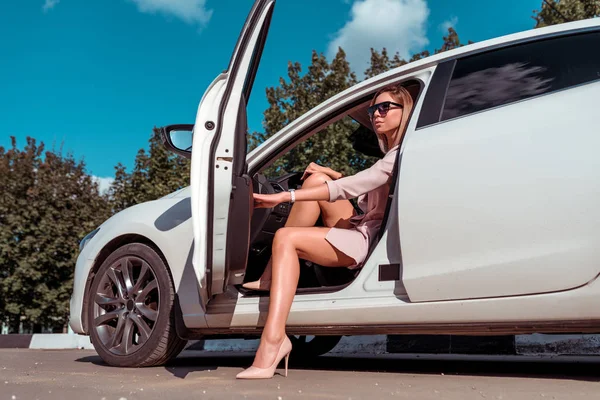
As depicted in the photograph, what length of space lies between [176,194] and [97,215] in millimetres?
20324

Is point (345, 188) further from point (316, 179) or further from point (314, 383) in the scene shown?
point (314, 383)

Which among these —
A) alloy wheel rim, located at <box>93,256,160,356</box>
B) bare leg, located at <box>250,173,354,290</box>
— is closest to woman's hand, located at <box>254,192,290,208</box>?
bare leg, located at <box>250,173,354,290</box>

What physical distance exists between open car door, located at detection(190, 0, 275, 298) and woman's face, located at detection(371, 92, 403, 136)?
69 cm

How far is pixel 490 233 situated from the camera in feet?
9.19

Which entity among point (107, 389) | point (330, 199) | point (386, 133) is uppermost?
point (386, 133)

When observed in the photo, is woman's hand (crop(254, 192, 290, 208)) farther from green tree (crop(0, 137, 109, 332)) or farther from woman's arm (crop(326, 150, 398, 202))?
green tree (crop(0, 137, 109, 332))

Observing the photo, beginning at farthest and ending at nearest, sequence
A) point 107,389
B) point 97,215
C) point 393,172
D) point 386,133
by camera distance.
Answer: point 97,215 < point 386,133 < point 393,172 < point 107,389

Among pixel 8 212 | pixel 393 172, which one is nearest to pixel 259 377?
pixel 393 172

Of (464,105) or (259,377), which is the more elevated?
(464,105)

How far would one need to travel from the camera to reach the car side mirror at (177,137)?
401cm

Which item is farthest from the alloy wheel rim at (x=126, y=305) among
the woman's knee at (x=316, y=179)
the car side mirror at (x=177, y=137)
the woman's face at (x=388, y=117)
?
the woman's face at (x=388, y=117)

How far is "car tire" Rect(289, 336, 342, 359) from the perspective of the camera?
5133 millimetres

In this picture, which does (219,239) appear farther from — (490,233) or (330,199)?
(490,233)

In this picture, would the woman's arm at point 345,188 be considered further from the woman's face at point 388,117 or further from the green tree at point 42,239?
the green tree at point 42,239
